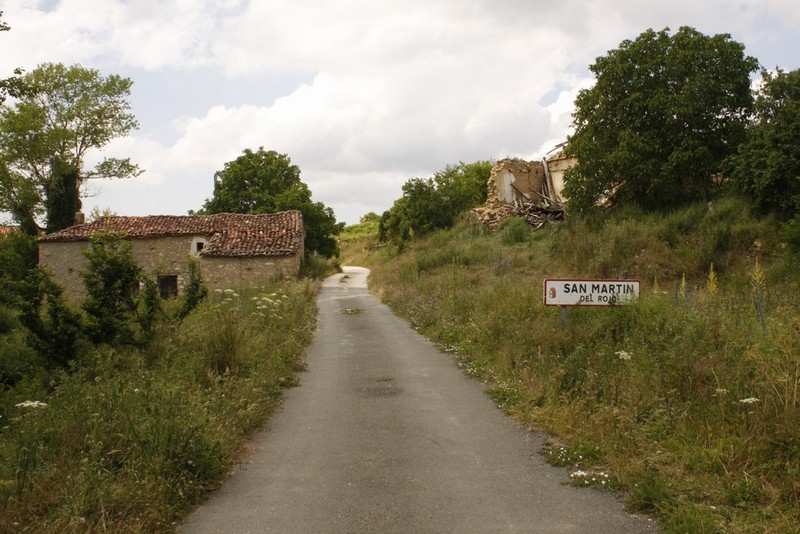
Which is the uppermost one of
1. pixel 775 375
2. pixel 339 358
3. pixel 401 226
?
pixel 401 226

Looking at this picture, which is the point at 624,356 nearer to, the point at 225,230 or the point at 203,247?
the point at 225,230

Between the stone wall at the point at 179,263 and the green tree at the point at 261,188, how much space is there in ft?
35.9

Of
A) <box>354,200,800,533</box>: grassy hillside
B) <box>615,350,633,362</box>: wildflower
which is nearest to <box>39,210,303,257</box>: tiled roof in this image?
<box>354,200,800,533</box>: grassy hillside

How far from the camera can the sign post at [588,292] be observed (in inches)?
368

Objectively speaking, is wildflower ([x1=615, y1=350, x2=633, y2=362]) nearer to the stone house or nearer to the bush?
the bush

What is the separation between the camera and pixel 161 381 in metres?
7.29

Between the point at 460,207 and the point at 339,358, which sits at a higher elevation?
the point at 460,207

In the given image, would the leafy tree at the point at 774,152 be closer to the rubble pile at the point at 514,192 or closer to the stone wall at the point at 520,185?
the rubble pile at the point at 514,192

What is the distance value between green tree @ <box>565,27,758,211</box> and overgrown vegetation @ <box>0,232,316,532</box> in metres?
15.4

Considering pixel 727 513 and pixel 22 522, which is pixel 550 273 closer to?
pixel 727 513

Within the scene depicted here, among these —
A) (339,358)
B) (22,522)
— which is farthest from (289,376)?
(22,522)

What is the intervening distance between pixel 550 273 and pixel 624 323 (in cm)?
1146

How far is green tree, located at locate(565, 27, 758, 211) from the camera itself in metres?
21.9

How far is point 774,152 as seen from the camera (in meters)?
18.3
